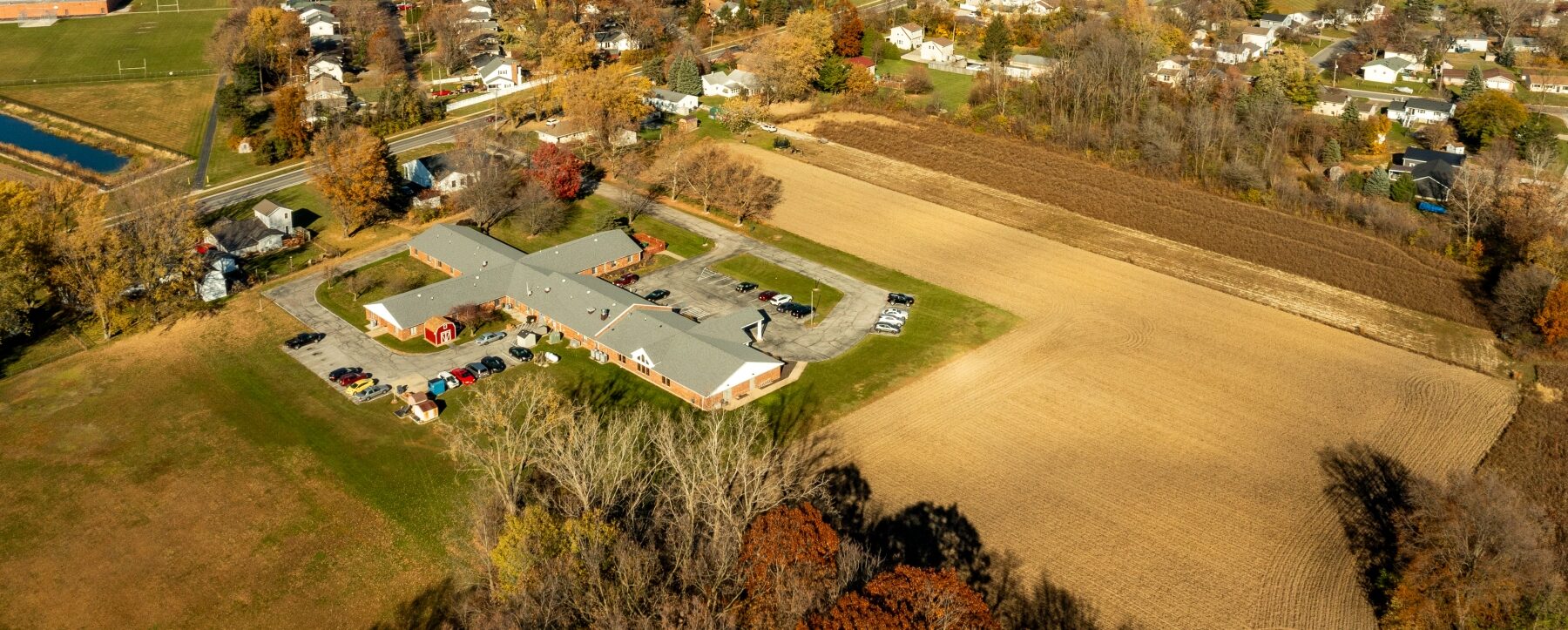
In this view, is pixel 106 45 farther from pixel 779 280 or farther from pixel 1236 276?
pixel 1236 276

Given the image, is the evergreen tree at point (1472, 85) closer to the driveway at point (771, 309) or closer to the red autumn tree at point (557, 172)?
the driveway at point (771, 309)

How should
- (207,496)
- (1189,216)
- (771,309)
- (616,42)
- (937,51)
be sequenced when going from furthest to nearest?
(616,42) → (937,51) → (1189,216) → (771,309) → (207,496)

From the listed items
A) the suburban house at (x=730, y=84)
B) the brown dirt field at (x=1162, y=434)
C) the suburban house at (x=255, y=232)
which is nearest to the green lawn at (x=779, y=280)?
the brown dirt field at (x=1162, y=434)

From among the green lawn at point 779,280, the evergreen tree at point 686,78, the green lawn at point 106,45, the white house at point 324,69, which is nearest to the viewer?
the green lawn at point 779,280

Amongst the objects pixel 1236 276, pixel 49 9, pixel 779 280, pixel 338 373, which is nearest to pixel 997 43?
pixel 1236 276

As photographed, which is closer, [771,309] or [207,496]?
[207,496]
